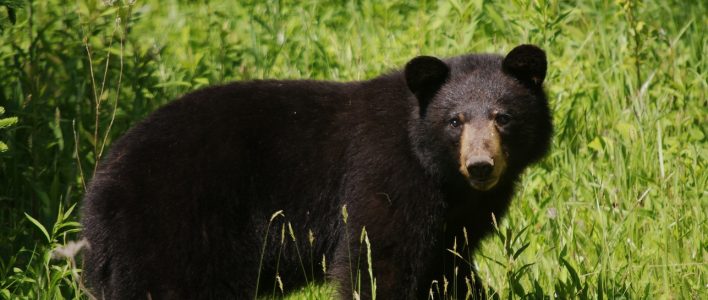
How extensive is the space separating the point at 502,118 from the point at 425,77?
0.40m

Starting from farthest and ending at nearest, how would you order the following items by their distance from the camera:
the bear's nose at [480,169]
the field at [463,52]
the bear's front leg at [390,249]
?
the field at [463,52]
the bear's front leg at [390,249]
the bear's nose at [480,169]

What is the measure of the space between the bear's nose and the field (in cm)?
34

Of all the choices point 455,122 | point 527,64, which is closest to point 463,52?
point 527,64

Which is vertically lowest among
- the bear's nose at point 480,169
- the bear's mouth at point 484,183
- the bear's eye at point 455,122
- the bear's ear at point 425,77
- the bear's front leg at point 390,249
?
the bear's front leg at point 390,249

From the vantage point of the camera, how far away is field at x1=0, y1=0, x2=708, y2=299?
5613mm

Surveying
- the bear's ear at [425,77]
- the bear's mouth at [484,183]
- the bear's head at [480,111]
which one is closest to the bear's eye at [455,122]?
the bear's head at [480,111]

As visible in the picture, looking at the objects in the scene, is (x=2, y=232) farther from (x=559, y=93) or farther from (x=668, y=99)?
(x=668, y=99)

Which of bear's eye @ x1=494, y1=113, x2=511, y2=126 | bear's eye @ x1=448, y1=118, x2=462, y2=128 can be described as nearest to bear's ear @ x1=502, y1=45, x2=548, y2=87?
bear's eye @ x1=494, y1=113, x2=511, y2=126

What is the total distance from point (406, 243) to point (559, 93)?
2148 mm

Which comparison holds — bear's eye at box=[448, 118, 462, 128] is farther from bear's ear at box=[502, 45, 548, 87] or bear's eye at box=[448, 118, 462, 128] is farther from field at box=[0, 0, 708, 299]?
field at box=[0, 0, 708, 299]

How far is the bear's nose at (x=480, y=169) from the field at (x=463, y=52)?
337 mm

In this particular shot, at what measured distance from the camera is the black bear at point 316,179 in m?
4.93

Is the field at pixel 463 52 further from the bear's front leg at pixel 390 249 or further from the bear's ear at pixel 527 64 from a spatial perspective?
the bear's ear at pixel 527 64

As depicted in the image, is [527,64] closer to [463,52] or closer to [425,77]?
[425,77]
